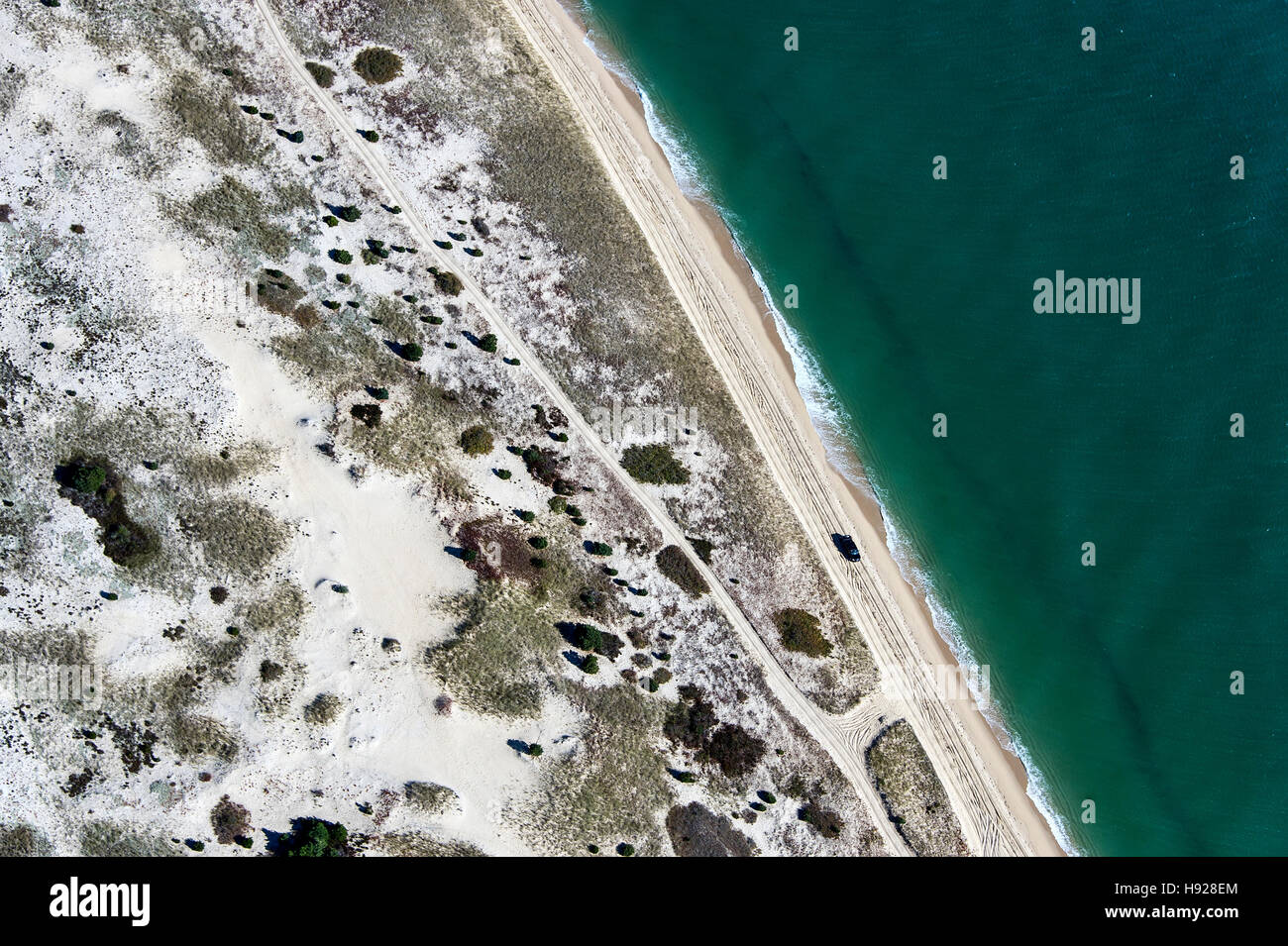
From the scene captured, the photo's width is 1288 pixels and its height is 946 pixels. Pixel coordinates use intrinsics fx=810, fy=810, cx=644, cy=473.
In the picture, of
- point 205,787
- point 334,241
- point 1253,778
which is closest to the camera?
point 205,787

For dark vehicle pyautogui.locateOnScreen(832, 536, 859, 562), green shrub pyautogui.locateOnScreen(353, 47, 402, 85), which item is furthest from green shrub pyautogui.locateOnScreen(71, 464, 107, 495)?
dark vehicle pyautogui.locateOnScreen(832, 536, 859, 562)

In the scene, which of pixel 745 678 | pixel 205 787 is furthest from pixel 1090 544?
pixel 205 787

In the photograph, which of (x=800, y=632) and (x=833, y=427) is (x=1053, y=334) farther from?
(x=800, y=632)

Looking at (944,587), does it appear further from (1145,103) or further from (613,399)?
(1145,103)

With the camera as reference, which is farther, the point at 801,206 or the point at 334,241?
the point at 801,206

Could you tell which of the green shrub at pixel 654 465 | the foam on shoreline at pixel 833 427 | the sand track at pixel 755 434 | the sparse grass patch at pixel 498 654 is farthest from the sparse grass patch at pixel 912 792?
the sparse grass patch at pixel 498 654

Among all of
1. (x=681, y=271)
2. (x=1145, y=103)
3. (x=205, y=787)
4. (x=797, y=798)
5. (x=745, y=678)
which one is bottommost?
(x=797, y=798)

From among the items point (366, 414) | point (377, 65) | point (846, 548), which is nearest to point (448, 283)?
point (366, 414)
